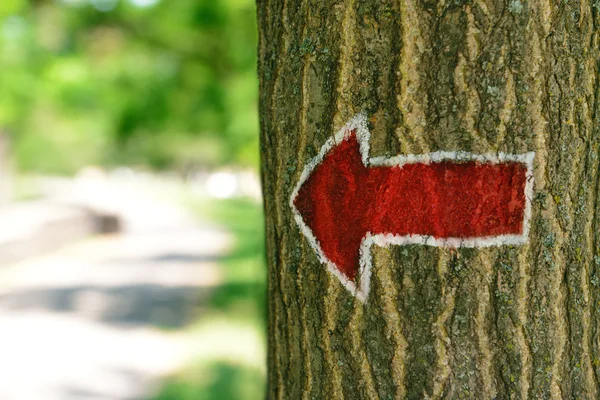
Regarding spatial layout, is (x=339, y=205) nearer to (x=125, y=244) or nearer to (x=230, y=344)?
(x=230, y=344)

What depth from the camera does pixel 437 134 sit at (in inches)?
57.5

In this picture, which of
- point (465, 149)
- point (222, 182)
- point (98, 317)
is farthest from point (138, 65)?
point (222, 182)

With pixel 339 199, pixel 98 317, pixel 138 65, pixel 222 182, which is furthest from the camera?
pixel 222 182

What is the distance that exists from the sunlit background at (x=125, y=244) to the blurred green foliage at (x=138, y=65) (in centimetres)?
2

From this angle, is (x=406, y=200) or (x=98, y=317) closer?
(x=406, y=200)

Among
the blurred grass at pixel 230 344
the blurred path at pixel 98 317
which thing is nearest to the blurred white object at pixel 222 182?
the blurred path at pixel 98 317

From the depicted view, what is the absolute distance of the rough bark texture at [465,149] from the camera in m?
1.44

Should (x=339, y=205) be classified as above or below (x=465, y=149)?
below

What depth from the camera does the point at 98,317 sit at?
723cm

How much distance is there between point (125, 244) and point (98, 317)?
6576mm

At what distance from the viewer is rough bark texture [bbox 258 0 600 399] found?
4.71 feet

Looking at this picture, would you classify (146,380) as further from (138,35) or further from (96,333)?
(138,35)

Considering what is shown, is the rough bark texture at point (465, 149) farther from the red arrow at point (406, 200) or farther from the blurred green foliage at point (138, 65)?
the blurred green foliage at point (138, 65)

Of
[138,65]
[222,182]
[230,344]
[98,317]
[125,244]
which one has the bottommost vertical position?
[230,344]
